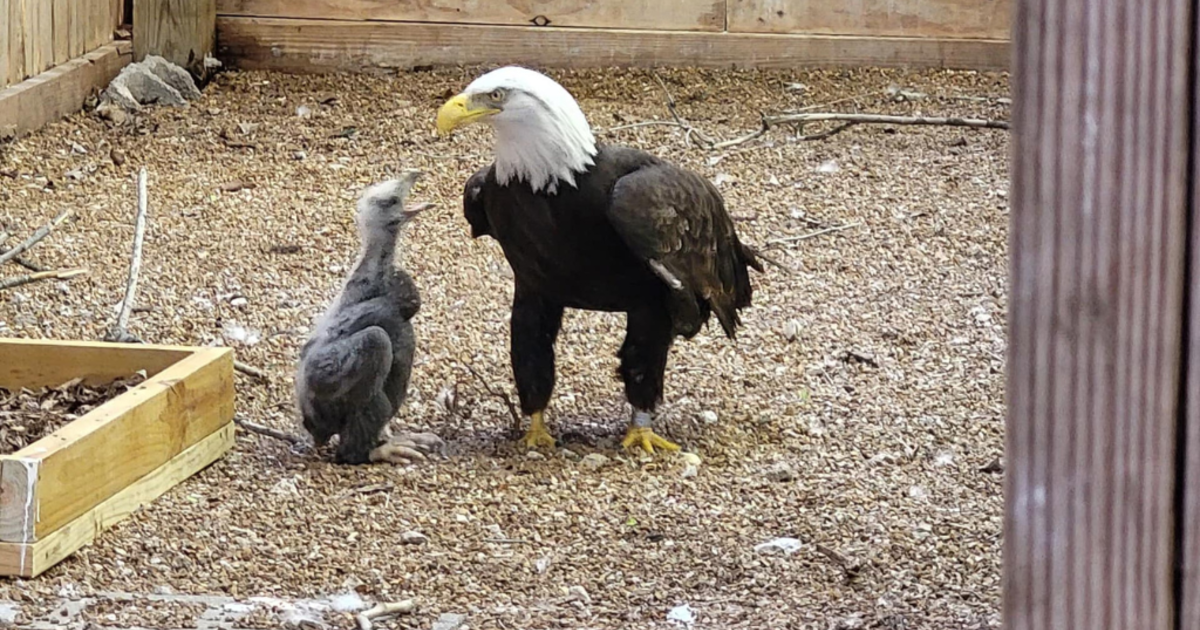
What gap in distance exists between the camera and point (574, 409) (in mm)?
5090

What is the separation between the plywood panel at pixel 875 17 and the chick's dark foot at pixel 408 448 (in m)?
4.52

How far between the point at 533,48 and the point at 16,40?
2533 millimetres

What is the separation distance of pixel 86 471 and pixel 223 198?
3.47m

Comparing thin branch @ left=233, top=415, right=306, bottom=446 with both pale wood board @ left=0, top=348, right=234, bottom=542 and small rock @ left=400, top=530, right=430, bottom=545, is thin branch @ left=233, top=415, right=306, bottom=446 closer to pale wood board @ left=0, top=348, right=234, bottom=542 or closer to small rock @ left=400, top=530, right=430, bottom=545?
pale wood board @ left=0, top=348, right=234, bottom=542

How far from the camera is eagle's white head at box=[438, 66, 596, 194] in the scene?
429cm

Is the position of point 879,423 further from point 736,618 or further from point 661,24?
point 661,24

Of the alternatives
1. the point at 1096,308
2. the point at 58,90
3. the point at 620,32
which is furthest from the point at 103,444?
the point at 620,32

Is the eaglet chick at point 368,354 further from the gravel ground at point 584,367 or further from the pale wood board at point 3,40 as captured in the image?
the pale wood board at point 3,40

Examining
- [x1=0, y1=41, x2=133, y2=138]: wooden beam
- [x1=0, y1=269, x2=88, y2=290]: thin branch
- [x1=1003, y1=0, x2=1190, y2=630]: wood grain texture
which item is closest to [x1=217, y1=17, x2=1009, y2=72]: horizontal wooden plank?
[x1=0, y1=41, x2=133, y2=138]: wooden beam

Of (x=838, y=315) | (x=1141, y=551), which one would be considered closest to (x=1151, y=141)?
(x=1141, y=551)

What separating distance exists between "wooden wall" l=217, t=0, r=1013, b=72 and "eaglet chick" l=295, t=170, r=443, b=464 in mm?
4170

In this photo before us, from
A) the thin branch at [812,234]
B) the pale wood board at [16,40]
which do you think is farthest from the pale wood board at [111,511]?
the pale wood board at [16,40]

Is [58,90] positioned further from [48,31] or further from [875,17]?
[875,17]

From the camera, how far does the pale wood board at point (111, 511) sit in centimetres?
346
